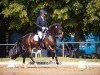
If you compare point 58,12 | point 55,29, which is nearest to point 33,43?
point 55,29

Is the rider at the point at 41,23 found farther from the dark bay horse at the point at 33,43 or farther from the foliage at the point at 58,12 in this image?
the foliage at the point at 58,12

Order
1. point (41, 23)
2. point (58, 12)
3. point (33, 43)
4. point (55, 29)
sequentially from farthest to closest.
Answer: point (58, 12) < point (33, 43) < point (41, 23) < point (55, 29)

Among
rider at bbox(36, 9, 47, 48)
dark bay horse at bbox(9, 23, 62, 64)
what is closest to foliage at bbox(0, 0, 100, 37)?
dark bay horse at bbox(9, 23, 62, 64)

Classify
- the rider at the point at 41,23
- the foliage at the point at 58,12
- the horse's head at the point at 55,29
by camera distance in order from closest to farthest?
the horse's head at the point at 55,29 < the rider at the point at 41,23 < the foliage at the point at 58,12

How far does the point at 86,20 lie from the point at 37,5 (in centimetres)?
428

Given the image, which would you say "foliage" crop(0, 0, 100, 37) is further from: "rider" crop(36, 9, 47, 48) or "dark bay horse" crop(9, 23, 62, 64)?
"rider" crop(36, 9, 47, 48)

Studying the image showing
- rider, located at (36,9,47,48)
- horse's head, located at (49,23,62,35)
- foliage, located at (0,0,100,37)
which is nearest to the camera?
horse's head, located at (49,23,62,35)

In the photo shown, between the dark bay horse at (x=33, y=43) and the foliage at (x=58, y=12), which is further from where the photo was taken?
the foliage at (x=58, y=12)

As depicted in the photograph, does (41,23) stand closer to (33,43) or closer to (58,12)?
(33,43)

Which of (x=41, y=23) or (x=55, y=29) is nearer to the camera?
(x=55, y=29)

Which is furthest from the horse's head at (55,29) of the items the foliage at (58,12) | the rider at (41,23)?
the foliage at (58,12)

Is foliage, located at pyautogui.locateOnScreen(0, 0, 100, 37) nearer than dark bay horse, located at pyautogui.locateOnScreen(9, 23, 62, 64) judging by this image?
No

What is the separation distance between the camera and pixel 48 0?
3388 cm

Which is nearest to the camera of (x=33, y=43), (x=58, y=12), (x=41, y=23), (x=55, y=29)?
(x=55, y=29)
